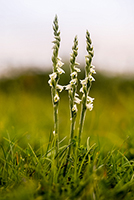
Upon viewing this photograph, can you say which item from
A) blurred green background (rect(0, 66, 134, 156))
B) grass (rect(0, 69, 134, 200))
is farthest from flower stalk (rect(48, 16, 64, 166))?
blurred green background (rect(0, 66, 134, 156))

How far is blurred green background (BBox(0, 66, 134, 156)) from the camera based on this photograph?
18.0ft

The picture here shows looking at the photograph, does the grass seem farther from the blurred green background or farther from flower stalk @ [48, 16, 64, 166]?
flower stalk @ [48, 16, 64, 166]

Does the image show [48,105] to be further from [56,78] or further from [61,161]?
[56,78]

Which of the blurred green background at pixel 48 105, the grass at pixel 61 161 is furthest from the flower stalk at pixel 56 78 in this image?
the blurred green background at pixel 48 105

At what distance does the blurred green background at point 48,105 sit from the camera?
5.49m

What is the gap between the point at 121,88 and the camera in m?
10.0

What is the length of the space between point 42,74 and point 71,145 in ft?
27.8

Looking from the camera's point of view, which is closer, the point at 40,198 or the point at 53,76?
the point at 40,198

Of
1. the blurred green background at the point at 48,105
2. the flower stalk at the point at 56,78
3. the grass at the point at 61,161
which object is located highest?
the flower stalk at the point at 56,78

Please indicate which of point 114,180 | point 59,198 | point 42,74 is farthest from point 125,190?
point 42,74

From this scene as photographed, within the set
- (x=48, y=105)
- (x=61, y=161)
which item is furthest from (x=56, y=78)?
(x=48, y=105)

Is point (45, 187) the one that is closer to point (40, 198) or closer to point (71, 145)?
point (40, 198)

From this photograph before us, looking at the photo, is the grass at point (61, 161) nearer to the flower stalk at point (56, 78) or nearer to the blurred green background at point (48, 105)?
the blurred green background at point (48, 105)

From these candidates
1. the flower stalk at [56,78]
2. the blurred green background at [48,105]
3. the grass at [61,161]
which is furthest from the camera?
the blurred green background at [48,105]
